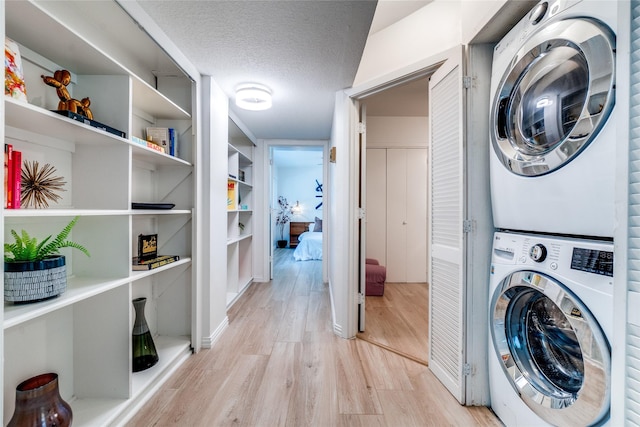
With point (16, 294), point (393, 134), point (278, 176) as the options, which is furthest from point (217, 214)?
point (278, 176)

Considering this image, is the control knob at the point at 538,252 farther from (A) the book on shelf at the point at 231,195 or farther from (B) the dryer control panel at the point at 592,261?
(A) the book on shelf at the point at 231,195

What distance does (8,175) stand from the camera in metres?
0.92

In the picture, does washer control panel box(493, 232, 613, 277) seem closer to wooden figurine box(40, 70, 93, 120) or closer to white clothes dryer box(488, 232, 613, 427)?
white clothes dryer box(488, 232, 613, 427)

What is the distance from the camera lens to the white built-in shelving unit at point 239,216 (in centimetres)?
325

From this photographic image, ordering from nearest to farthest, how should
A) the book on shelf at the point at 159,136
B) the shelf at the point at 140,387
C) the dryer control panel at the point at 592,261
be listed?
the dryer control panel at the point at 592,261 → the shelf at the point at 140,387 → the book on shelf at the point at 159,136

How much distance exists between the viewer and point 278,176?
812cm

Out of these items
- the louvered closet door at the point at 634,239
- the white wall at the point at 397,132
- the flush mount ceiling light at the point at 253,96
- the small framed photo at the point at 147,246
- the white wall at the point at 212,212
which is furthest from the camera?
the white wall at the point at 397,132

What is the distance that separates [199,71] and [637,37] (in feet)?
7.42

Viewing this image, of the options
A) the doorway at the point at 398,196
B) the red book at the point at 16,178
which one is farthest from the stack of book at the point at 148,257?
the doorway at the point at 398,196

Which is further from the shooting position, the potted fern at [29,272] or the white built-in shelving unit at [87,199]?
the white built-in shelving unit at [87,199]

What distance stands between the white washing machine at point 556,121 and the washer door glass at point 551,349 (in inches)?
10.2

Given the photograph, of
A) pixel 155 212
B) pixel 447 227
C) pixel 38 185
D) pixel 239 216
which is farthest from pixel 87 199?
pixel 239 216

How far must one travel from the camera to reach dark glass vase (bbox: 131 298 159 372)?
1.62 m

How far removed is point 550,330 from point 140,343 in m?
2.17
